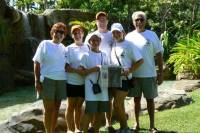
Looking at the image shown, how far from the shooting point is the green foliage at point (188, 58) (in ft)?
48.7

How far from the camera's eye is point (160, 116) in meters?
8.45

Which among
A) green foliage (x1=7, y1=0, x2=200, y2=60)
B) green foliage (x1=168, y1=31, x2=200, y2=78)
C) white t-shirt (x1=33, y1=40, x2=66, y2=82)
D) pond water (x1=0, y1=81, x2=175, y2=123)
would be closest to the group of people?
white t-shirt (x1=33, y1=40, x2=66, y2=82)

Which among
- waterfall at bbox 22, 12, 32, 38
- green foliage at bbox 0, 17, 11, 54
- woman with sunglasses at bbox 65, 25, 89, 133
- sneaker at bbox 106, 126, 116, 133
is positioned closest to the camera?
woman with sunglasses at bbox 65, 25, 89, 133

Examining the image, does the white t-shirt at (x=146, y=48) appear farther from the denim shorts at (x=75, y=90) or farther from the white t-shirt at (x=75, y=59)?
the denim shorts at (x=75, y=90)

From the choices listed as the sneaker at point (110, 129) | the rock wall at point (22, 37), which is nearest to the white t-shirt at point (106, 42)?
the sneaker at point (110, 129)

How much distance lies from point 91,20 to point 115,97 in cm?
1290

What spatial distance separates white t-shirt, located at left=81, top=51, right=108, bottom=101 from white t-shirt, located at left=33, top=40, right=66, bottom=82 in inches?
13.1

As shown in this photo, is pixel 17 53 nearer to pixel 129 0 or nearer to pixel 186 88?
pixel 129 0

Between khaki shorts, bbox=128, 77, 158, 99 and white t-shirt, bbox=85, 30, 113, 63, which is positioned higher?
white t-shirt, bbox=85, 30, 113, 63

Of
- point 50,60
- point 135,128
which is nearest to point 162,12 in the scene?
point 135,128

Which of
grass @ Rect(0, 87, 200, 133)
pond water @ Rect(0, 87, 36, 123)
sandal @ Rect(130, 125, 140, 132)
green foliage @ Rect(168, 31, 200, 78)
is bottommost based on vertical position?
pond water @ Rect(0, 87, 36, 123)

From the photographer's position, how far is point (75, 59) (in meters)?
6.60

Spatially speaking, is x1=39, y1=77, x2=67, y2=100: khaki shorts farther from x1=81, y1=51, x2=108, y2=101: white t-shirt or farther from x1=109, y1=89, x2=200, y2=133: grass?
x1=109, y1=89, x2=200, y2=133: grass

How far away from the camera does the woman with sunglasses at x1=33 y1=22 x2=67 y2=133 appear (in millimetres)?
6391
